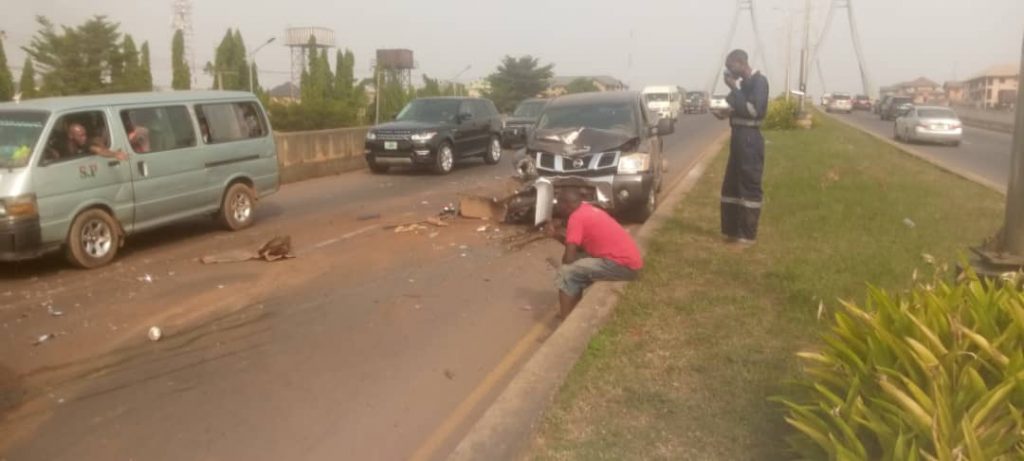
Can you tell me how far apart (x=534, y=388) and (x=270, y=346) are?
245 cm

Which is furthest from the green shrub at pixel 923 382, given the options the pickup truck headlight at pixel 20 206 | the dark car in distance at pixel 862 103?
the dark car in distance at pixel 862 103

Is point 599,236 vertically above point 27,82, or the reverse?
point 27,82

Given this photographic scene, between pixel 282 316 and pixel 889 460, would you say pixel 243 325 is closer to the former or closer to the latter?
pixel 282 316

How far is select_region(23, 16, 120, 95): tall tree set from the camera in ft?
107

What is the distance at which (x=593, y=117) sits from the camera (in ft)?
41.5

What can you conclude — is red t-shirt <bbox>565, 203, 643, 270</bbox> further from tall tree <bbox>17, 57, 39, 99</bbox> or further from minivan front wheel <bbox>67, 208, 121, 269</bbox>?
tall tree <bbox>17, 57, 39, 99</bbox>

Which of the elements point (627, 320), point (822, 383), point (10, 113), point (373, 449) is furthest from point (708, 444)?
point (10, 113)

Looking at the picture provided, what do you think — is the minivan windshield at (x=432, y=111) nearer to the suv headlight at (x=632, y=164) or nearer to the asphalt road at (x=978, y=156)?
the suv headlight at (x=632, y=164)

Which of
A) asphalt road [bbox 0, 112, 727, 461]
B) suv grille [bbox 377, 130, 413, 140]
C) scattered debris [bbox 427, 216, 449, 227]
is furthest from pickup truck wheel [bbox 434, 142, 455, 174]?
asphalt road [bbox 0, 112, 727, 461]

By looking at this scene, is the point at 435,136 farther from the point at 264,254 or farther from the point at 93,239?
the point at 93,239

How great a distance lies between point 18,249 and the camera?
8414mm

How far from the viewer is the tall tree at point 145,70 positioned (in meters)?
31.2

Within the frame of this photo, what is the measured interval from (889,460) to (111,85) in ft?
109

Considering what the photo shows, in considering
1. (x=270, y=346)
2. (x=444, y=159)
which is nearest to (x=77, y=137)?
(x=270, y=346)
